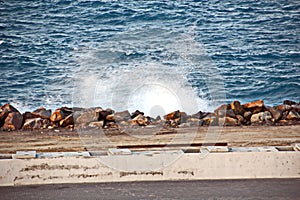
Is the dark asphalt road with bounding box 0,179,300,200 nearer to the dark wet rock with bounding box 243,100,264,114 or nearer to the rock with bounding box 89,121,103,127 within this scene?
the rock with bounding box 89,121,103,127

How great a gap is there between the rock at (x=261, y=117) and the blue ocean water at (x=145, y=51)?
198 inches

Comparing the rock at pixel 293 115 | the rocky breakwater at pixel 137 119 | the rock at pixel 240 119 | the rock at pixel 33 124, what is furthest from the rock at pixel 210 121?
the rock at pixel 33 124

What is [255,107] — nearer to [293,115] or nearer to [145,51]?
[293,115]

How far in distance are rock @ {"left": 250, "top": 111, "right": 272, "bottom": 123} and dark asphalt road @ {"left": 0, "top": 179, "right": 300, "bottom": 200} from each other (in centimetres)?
417

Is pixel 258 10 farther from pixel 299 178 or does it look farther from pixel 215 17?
pixel 299 178

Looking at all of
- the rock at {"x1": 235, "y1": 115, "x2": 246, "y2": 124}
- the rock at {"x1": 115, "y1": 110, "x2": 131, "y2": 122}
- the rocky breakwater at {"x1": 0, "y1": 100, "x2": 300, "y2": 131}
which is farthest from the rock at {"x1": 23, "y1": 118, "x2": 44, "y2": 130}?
the rock at {"x1": 235, "y1": 115, "x2": 246, "y2": 124}

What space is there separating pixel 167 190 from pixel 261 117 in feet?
15.7

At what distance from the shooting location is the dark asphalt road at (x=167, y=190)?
17.7 ft

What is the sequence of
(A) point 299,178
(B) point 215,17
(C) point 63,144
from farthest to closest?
(B) point 215,17
(C) point 63,144
(A) point 299,178

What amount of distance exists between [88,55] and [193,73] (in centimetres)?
475

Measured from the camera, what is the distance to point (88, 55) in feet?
75.4

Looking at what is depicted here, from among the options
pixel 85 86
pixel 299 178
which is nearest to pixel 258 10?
pixel 85 86

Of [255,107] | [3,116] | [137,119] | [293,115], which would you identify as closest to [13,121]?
[3,116]

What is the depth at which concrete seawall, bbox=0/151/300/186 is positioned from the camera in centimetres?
583
